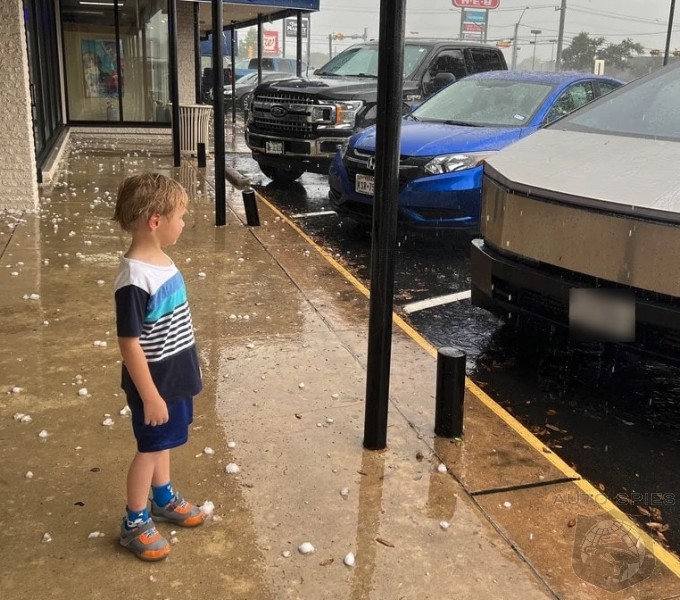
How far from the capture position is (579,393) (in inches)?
166

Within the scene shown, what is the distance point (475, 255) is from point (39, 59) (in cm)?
911

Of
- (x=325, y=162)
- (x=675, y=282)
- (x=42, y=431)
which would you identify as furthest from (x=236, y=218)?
(x=675, y=282)

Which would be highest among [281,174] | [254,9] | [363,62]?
[254,9]

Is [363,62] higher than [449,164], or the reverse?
[363,62]

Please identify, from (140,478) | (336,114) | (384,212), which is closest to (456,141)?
(336,114)

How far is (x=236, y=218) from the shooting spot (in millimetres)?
8141

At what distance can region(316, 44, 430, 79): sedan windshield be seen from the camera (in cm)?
Result: 1073

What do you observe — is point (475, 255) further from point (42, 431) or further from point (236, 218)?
point (236, 218)

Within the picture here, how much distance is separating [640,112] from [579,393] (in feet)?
5.97

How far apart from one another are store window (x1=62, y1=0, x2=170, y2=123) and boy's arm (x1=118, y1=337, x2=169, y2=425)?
15.0 metres

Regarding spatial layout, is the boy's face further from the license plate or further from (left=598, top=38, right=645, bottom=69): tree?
(left=598, top=38, right=645, bottom=69): tree

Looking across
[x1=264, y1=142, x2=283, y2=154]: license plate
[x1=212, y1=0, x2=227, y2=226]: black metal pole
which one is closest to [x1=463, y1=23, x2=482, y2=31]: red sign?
[x1=264, y1=142, x2=283, y2=154]: license plate

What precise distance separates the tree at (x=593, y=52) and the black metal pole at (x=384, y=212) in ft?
189

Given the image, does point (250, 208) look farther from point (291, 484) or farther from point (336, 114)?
point (291, 484)
